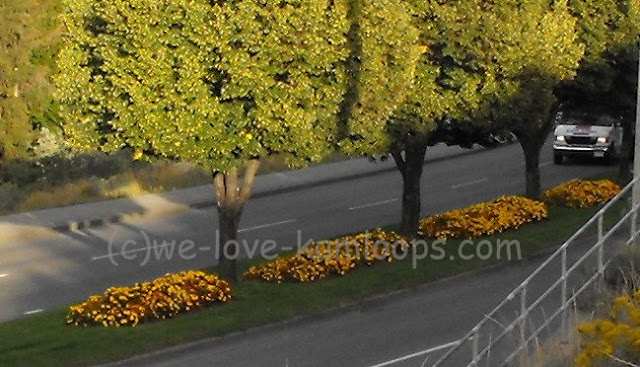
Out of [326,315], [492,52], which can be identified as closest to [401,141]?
[492,52]

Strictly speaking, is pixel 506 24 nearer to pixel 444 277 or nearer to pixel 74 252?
pixel 444 277

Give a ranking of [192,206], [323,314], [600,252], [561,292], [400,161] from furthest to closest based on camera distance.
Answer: [192,206]
[400,161]
[323,314]
[561,292]
[600,252]

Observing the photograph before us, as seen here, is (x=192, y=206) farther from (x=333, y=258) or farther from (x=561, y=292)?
(x=561, y=292)

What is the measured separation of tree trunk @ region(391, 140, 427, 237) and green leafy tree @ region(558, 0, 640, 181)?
19.3 ft

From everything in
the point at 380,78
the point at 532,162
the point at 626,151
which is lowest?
the point at 626,151

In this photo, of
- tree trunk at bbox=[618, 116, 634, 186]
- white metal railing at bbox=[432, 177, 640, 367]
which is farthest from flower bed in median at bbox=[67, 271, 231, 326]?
tree trunk at bbox=[618, 116, 634, 186]

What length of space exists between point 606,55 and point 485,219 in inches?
240

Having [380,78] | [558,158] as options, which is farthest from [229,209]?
[558,158]

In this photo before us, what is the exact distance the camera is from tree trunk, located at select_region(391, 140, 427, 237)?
26234 mm

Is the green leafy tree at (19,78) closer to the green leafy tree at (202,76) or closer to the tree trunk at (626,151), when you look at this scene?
the tree trunk at (626,151)

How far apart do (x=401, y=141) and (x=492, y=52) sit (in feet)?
8.64

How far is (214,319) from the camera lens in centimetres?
2008

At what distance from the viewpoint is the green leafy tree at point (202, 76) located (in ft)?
63.7

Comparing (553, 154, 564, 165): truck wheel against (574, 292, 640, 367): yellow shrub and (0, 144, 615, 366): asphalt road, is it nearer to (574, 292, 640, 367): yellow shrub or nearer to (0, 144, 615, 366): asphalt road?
(0, 144, 615, 366): asphalt road
